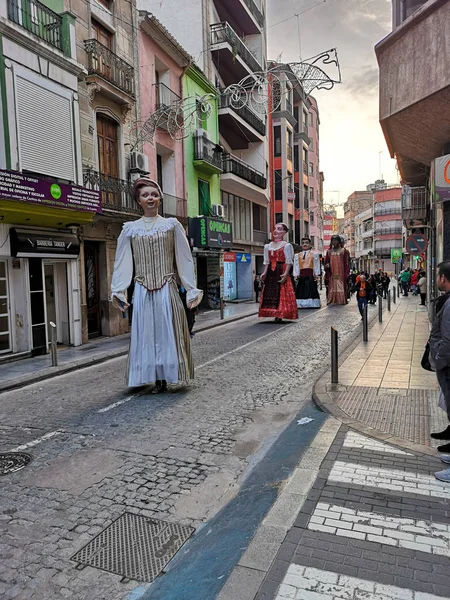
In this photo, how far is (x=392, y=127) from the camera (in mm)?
8500

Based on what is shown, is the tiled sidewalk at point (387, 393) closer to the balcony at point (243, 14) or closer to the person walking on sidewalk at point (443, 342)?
the person walking on sidewalk at point (443, 342)

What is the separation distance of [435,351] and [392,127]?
Result: 5.97m

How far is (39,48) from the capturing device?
1091 cm

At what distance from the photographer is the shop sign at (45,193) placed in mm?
9399

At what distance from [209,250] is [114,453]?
1759 cm

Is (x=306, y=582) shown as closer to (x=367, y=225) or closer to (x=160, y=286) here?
(x=160, y=286)

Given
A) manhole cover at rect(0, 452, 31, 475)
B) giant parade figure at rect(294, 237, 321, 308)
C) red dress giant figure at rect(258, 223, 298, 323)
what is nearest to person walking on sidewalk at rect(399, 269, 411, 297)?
giant parade figure at rect(294, 237, 321, 308)

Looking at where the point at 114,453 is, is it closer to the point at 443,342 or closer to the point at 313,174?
the point at 443,342

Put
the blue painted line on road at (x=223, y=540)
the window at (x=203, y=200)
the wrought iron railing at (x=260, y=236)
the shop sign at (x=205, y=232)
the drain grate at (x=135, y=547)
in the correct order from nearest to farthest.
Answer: the blue painted line on road at (x=223, y=540), the drain grate at (x=135, y=547), the shop sign at (x=205, y=232), the window at (x=203, y=200), the wrought iron railing at (x=260, y=236)

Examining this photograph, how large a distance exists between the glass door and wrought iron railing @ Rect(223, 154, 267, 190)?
1555 centimetres

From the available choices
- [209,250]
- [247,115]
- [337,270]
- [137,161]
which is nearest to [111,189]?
[137,161]

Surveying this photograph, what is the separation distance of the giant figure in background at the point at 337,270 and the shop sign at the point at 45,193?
10.0 metres

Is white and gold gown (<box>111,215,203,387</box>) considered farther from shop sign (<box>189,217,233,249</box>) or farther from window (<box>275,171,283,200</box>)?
window (<box>275,171,283,200</box>)

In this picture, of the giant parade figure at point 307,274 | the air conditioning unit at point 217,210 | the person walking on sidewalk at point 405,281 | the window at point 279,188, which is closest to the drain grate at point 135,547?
the giant parade figure at point 307,274
